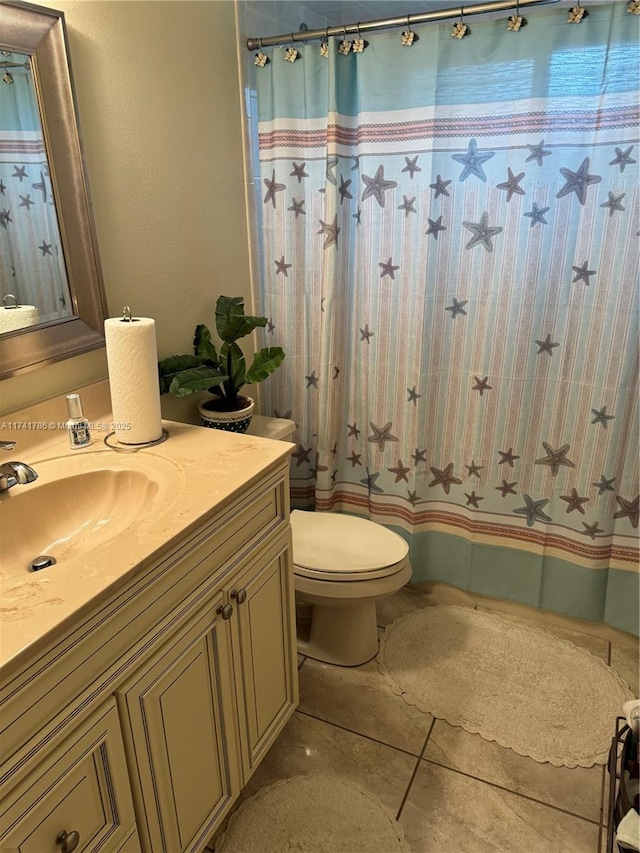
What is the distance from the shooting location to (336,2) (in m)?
2.02

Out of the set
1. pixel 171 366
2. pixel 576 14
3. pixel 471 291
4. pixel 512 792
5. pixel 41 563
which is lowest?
pixel 512 792

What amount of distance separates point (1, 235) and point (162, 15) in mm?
798

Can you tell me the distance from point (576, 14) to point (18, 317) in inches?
61.8

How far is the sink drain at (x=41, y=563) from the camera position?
1.15 meters

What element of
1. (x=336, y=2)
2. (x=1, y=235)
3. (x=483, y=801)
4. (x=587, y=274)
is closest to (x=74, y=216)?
(x=1, y=235)

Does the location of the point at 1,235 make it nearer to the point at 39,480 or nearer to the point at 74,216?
the point at 74,216

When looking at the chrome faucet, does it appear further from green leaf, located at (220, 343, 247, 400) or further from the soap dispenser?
green leaf, located at (220, 343, 247, 400)

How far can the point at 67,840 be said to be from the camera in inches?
35.8

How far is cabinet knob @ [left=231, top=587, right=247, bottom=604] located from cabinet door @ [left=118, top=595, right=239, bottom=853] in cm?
6

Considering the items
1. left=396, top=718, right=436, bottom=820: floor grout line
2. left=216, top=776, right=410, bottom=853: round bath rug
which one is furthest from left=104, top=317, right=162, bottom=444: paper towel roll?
left=396, top=718, right=436, bottom=820: floor grout line

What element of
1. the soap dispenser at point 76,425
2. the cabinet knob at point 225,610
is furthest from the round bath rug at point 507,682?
the soap dispenser at point 76,425

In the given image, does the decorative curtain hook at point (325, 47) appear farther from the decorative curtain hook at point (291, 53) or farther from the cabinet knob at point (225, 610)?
the cabinet knob at point (225, 610)

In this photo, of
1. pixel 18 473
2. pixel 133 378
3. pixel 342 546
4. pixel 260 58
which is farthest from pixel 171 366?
pixel 260 58

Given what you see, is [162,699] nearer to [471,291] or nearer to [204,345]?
[204,345]
